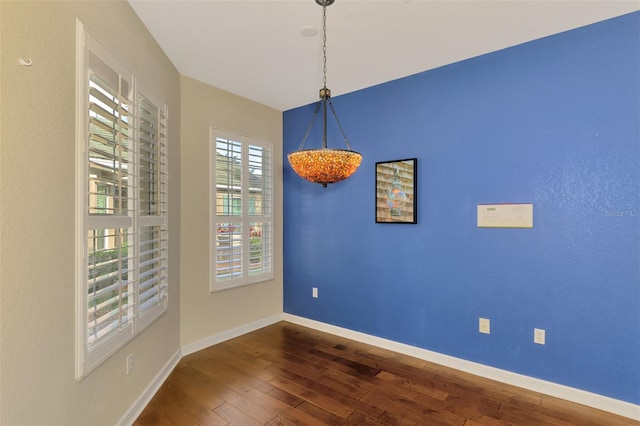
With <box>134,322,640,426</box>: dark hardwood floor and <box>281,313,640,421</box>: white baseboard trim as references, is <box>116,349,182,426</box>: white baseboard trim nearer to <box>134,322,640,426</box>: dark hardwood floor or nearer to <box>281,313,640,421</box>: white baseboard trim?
<box>134,322,640,426</box>: dark hardwood floor

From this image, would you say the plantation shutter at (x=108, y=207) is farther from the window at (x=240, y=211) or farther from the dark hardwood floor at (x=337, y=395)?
the window at (x=240, y=211)

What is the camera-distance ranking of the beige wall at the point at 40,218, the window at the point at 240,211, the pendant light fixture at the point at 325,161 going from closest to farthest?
1. the beige wall at the point at 40,218
2. the pendant light fixture at the point at 325,161
3. the window at the point at 240,211

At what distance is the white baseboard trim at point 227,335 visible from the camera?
336cm

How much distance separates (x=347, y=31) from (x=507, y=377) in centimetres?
308

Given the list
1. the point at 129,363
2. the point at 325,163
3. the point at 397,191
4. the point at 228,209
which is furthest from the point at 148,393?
the point at 397,191

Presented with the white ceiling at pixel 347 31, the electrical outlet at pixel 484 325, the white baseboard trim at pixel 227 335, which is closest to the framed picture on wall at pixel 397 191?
the white ceiling at pixel 347 31

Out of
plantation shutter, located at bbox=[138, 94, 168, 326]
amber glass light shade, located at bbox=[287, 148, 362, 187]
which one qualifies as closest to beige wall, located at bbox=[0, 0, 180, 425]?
plantation shutter, located at bbox=[138, 94, 168, 326]

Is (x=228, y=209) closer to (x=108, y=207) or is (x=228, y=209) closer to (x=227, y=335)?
(x=227, y=335)

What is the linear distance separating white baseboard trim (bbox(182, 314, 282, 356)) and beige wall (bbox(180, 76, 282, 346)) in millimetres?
42

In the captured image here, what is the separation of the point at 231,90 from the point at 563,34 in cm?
309

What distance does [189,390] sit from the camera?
8.63ft

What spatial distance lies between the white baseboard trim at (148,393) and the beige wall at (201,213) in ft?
1.07

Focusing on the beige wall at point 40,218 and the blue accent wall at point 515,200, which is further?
the blue accent wall at point 515,200

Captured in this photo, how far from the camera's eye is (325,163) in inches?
85.0
